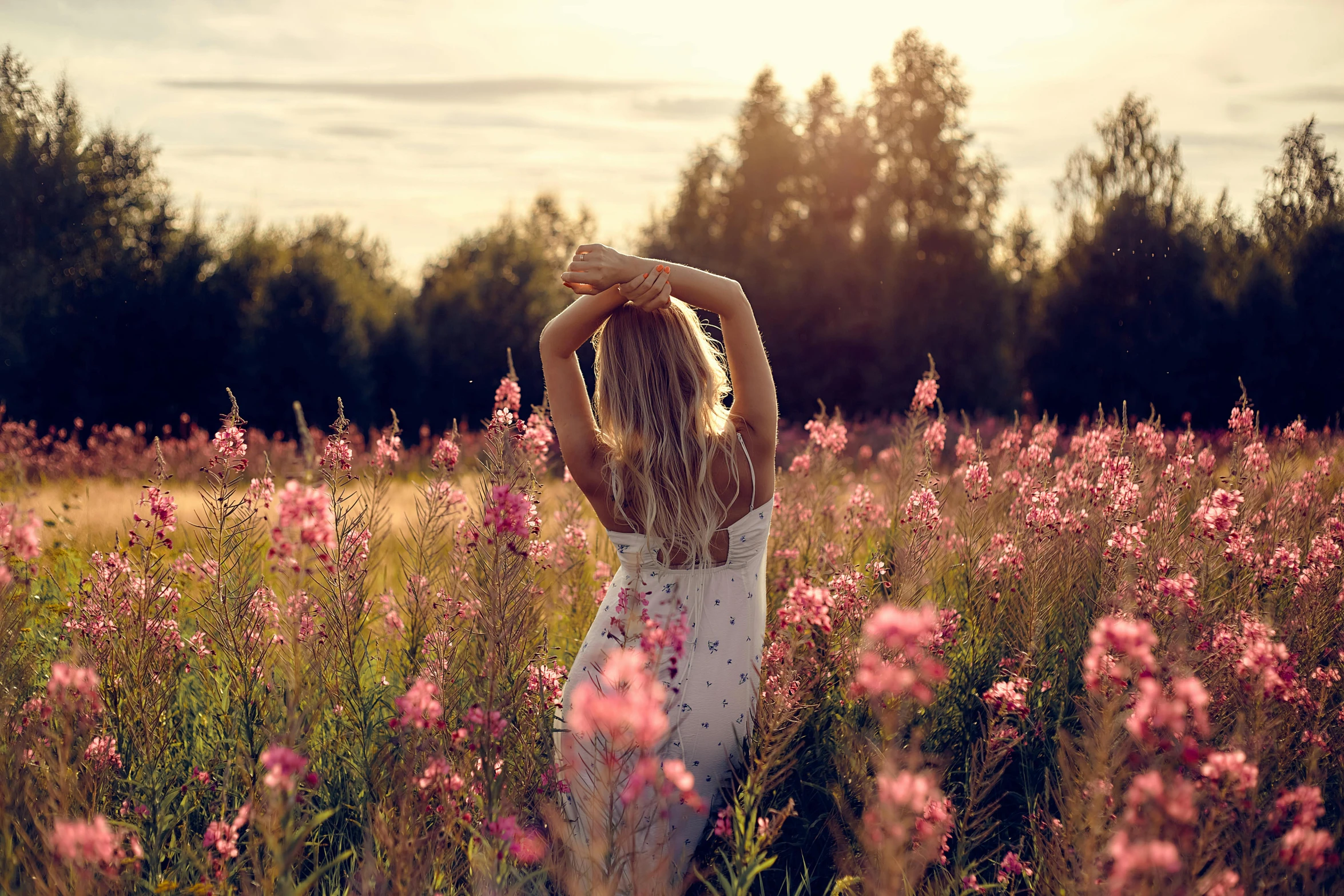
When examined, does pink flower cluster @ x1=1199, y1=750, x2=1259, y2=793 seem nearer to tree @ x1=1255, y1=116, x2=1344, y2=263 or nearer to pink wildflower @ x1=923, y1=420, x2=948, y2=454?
pink wildflower @ x1=923, y1=420, x2=948, y2=454

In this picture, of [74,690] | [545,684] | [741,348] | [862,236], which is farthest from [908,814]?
[862,236]

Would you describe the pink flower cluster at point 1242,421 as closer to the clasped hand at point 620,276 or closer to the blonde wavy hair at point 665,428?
the blonde wavy hair at point 665,428

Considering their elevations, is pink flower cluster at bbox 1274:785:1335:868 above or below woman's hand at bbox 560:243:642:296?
below

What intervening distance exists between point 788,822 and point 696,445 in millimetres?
1280

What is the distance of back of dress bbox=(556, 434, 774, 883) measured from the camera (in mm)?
2715

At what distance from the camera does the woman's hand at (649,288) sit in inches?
112

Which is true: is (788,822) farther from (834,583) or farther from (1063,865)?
(1063,865)

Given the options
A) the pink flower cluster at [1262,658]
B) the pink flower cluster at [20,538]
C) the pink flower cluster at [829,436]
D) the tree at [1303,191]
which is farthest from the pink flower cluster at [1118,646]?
the tree at [1303,191]

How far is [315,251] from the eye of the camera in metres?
19.0

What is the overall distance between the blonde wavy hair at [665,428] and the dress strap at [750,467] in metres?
0.04

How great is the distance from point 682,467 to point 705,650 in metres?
0.59

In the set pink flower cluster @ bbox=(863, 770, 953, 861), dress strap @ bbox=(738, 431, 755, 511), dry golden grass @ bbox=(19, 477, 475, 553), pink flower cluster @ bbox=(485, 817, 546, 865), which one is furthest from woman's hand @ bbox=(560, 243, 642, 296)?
pink flower cluster @ bbox=(863, 770, 953, 861)

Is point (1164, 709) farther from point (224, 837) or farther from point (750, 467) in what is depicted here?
point (224, 837)

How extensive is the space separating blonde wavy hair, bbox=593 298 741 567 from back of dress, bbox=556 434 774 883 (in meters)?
0.09
